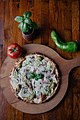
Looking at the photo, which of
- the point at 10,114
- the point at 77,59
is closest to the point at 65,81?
the point at 77,59

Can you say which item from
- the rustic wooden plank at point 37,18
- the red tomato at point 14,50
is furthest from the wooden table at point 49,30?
the red tomato at point 14,50

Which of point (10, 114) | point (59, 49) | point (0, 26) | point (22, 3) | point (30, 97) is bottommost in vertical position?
point (10, 114)

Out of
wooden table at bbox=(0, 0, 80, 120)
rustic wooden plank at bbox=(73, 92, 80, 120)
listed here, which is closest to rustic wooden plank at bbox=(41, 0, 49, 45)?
wooden table at bbox=(0, 0, 80, 120)

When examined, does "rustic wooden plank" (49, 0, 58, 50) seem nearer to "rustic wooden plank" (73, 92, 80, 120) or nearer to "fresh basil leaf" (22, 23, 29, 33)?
"fresh basil leaf" (22, 23, 29, 33)

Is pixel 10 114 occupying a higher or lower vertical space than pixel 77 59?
lower

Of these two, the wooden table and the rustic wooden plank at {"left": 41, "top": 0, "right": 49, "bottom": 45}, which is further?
the rustic wooden plank at {"left": 41, "top": 0, "right": 49, "bottom": 45}

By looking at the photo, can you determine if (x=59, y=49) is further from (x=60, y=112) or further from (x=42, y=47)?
(x=60, y=112)

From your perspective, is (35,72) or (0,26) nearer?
(35,72)

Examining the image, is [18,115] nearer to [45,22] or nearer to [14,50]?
[14,50]
